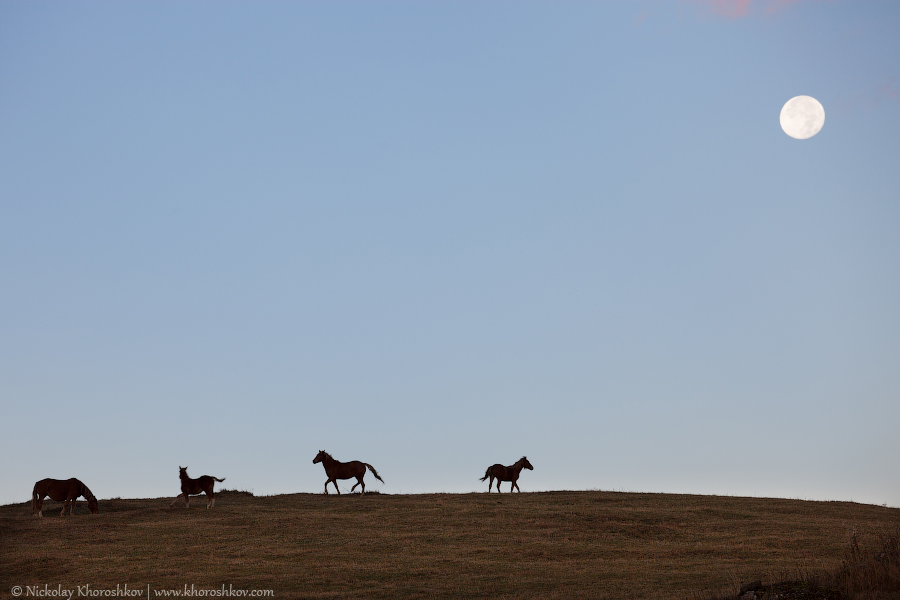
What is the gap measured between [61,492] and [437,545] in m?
16.4

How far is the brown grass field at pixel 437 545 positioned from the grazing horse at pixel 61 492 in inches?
30.0

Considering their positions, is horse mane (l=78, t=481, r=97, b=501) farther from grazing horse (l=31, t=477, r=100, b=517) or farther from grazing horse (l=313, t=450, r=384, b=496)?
grazing horse (l=313, t=450, r=384, b=496)

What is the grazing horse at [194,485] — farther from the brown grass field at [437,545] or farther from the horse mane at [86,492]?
the horse mane at [86,492]

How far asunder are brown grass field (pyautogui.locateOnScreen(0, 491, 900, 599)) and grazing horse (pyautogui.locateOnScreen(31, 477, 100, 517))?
0.76 metres

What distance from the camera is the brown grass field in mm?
20703

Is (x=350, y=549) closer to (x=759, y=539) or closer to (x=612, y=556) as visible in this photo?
(x=612, y=556)

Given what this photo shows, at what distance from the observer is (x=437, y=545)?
2603cm

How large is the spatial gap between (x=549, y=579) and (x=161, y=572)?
10.7m

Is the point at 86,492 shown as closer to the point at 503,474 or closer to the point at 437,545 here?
the point at 437,545

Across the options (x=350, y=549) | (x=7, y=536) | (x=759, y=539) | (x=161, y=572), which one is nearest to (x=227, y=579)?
(x=161, y=572)

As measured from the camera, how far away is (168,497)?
3738 centimetres

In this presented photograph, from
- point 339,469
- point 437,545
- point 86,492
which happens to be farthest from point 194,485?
point 437,545

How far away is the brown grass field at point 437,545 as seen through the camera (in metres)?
20.7

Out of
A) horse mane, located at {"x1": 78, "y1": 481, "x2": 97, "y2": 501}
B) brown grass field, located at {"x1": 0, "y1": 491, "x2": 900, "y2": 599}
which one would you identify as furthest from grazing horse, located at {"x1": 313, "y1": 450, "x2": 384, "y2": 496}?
horse mane, located at {"x1": 78, "y1": 481, "x2": 97, "y2": 501}
